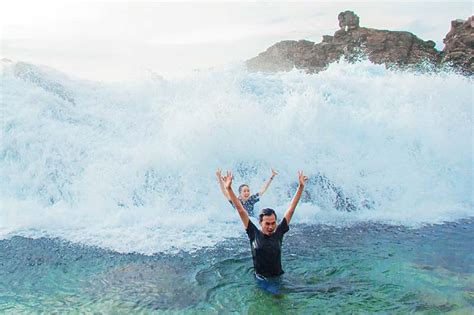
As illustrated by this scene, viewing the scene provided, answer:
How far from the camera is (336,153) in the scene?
1255 centimetres

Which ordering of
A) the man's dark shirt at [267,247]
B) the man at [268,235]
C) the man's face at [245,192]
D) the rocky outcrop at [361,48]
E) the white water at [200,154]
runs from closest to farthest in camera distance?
the man at [268,235]
the man's dark shirt at [267,247]
the man's face at [245,192]
the white water at [200,154]
the rocky outcrop at [361,48]

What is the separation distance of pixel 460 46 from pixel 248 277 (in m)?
42.4

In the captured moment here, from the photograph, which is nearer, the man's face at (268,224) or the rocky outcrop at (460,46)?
the man's face at (268,224)

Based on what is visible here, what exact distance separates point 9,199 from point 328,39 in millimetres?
46346

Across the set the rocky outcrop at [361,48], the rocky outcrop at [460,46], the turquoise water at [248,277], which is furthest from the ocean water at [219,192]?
the rocky outcrop at [361,48]

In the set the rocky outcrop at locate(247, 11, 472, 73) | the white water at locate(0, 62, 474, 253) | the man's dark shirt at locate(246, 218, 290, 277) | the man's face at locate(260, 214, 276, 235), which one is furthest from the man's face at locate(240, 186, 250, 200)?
the rocky outcrop at locate(247, 11, 472, 73)

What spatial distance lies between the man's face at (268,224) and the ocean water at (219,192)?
2.73 ft

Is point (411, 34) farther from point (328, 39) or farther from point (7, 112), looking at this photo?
point (7, 112)

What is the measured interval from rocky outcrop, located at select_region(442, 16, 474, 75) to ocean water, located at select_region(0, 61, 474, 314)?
25.0 m

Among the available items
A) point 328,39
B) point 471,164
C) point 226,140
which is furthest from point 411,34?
point 226,140

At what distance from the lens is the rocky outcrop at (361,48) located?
46.8 meters

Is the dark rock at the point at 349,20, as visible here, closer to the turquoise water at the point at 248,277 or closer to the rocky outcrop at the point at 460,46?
the rocky outcrop at the point at 460,46

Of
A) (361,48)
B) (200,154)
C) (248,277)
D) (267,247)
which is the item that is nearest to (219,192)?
(200,154)

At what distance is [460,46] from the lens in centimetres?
4212
